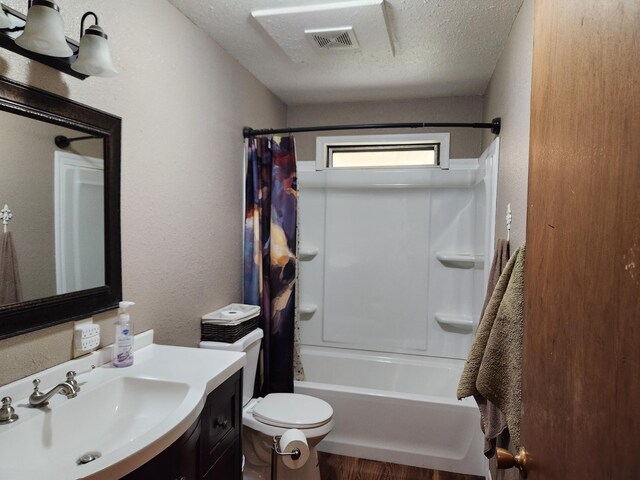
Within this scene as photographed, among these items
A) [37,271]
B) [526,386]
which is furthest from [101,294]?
[526,386]

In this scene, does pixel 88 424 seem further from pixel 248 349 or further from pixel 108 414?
pixel 248 349

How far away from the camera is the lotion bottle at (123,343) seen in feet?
4.86

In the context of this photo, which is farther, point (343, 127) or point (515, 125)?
point (343, 127)

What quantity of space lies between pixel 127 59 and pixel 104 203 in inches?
23.2

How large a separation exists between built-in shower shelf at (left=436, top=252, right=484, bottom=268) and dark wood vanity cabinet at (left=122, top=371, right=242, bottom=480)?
2.01 meters

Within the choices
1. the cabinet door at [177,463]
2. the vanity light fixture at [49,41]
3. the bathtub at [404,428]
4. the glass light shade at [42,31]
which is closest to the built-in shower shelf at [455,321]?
the bathtub at [404,428]

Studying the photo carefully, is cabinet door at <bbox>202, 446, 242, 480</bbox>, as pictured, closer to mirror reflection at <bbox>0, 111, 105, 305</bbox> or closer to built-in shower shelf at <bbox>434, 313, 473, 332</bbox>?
mirror reflection at <bbox>0, 111, 105, 305</bbox>

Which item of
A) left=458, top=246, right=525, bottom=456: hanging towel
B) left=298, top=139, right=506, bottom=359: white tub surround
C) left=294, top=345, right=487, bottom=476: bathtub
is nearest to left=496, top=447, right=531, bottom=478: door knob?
left=458, top=246, right=525, bottom=456: hanging towel

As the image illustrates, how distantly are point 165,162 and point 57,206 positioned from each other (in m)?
0.60

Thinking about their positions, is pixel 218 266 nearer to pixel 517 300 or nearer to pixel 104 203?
pixel 104 203

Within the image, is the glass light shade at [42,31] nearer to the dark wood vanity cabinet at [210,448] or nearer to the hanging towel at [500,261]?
the dark wood vanity cabinet at [210,448]

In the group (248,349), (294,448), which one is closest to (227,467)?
(294,448)

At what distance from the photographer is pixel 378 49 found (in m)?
2.29

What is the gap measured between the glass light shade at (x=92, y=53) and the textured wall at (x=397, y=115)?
2.24 m
